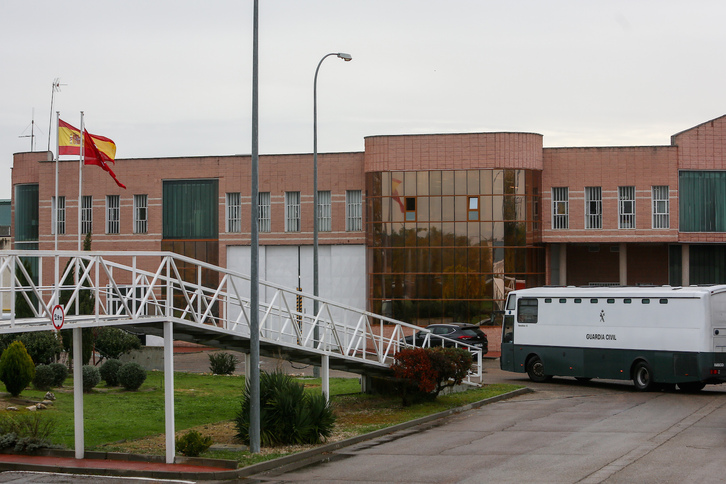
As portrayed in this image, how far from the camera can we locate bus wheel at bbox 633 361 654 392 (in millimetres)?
27203

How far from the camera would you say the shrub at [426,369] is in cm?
2345

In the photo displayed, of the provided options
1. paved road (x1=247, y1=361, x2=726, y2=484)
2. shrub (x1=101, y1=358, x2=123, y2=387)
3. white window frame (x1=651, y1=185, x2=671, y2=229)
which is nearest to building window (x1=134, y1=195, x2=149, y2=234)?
shrub (x1=101, y1=358, x2=123, y2=387)

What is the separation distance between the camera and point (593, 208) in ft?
147

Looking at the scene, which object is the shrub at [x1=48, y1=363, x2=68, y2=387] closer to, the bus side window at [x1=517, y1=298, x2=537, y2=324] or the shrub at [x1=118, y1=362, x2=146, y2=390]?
the shrub at [x1=118, y1=362, x2=146, y2=390]

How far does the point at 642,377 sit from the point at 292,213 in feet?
79.7

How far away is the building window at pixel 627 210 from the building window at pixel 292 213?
15919 millimetres

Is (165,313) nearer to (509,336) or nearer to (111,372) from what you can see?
(111,372)

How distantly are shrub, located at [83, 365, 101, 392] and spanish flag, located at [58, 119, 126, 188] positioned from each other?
13010mm

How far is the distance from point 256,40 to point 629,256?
3277 centimetres

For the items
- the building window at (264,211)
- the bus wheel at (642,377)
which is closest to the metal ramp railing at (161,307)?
the bus wheel at (642,377)

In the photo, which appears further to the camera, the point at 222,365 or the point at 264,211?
the point at 264,211

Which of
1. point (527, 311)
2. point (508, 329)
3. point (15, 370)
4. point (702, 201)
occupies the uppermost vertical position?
point (702, 201)

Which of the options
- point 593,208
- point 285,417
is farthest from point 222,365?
point 593,208

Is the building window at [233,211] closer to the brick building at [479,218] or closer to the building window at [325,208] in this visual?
the brick building at [479,218]
